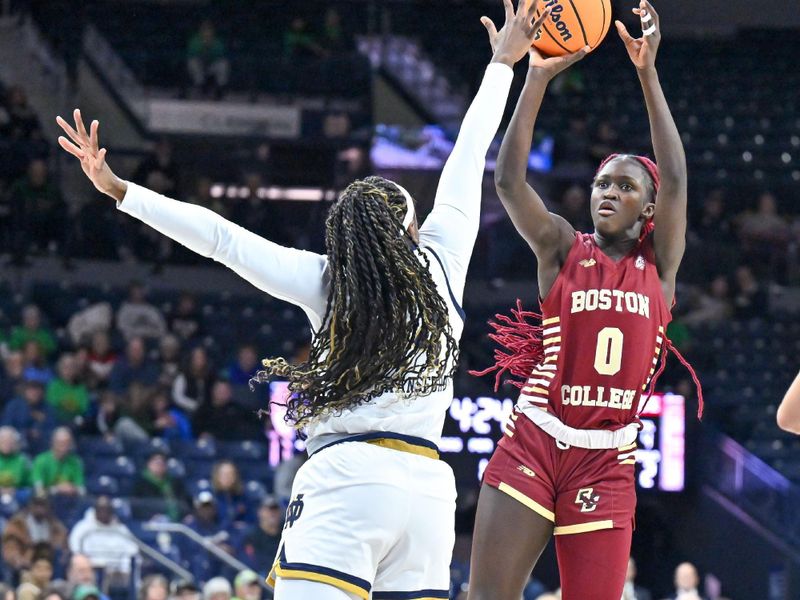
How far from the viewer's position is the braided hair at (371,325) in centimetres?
368

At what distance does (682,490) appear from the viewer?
12320 mm

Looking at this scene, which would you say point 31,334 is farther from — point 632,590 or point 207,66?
point 632,590

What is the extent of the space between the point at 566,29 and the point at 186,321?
33.1ft

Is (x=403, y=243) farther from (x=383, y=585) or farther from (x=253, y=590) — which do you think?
(x=253, y=590)

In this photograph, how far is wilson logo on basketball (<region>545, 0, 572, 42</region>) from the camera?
4.69m

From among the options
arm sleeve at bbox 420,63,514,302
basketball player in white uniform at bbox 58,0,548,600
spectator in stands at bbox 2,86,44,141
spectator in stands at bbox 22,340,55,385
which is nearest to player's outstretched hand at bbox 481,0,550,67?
arm sleeve at bbox 420,63,514,302

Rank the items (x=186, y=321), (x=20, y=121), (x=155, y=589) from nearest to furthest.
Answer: (x=155, y=589) < (x=186, y=321) < (x=20, y=121)

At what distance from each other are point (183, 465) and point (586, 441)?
7.77m

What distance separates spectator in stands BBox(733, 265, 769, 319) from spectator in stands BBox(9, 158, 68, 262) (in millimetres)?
6901

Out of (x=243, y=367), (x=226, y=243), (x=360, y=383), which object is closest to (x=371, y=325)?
(x=360, y=383)

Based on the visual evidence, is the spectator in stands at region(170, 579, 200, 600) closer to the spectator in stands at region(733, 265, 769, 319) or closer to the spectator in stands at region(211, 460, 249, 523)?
the spectator in stands at region(211, 460, 249, 523)

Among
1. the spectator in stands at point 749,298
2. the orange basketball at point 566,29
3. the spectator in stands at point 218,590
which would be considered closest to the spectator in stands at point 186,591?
the spectator in stands at point 218,590

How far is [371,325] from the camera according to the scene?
367 cm

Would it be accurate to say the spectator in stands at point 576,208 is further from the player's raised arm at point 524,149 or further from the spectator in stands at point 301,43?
the player's raised arm at point 524,149
